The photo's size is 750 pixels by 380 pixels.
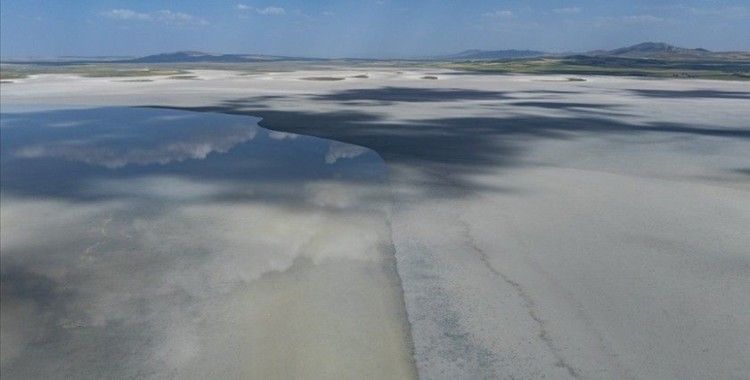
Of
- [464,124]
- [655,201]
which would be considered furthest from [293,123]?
[655,201]

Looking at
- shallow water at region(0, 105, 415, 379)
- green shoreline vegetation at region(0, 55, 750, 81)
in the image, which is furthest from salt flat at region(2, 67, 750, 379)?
green shoreline vegetation at region(0, 55, 750, 81)

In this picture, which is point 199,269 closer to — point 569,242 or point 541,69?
point 569,242

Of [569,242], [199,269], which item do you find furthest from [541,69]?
[199,269]

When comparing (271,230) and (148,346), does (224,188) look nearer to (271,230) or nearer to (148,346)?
(271,230)

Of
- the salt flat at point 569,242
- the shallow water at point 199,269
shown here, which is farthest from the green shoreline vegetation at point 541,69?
the shallow water at point 199,269

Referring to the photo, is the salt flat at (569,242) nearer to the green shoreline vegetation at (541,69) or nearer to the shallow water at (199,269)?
the shallow water at (199,269)
